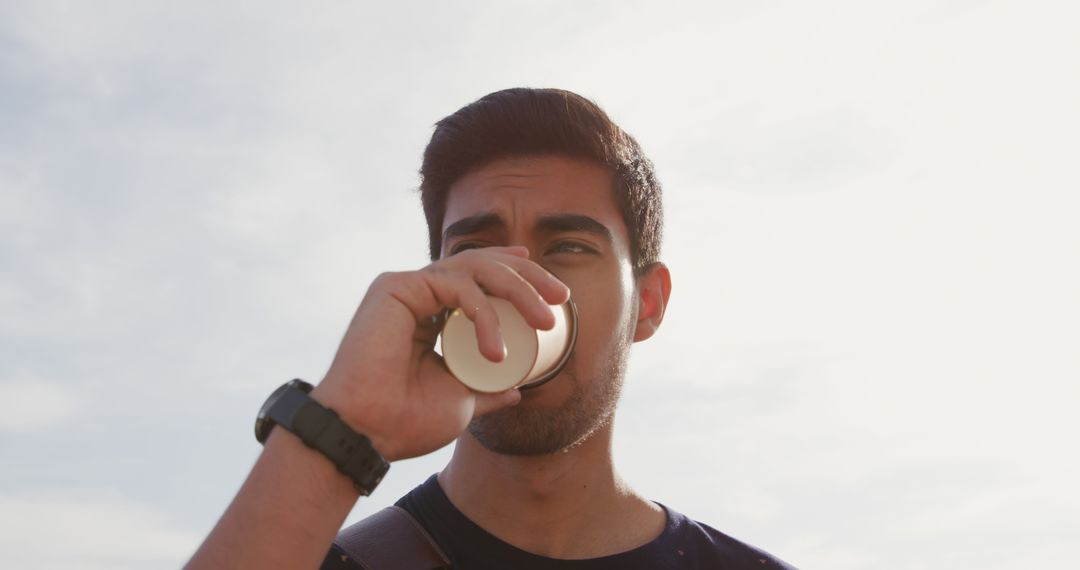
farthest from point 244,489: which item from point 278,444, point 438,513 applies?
point 438,513

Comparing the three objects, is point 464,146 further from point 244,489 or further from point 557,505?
point 244,489

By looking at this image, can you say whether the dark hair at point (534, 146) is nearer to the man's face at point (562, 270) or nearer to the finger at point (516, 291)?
the man's face at point (562, 270)

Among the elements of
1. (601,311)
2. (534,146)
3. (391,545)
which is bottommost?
(391,545)

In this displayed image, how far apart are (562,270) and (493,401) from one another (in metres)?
0.87

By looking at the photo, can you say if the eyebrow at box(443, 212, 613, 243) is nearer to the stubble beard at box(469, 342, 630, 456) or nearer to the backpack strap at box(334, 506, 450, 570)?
the stubble beard at box(469, 342, 630, 456)

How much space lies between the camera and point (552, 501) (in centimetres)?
414

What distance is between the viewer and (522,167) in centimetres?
452

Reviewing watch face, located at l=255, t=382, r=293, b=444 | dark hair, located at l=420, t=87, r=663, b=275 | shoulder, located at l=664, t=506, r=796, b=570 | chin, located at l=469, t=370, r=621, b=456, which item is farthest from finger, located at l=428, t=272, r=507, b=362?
dark hair, located at l=420, t=87, r=663, b=275

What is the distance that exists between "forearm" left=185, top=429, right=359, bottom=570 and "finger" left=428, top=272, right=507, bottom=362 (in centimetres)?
52

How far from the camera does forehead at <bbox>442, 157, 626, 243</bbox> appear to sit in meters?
4.25

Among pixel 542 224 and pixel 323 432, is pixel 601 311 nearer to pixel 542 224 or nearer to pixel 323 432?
pixel 542 224

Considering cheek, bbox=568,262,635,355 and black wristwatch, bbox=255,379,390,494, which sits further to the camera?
cheek, bbox=568,262,635,355

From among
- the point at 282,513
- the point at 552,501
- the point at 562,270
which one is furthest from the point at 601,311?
the point at 282,513

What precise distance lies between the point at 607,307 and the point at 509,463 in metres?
0.70
